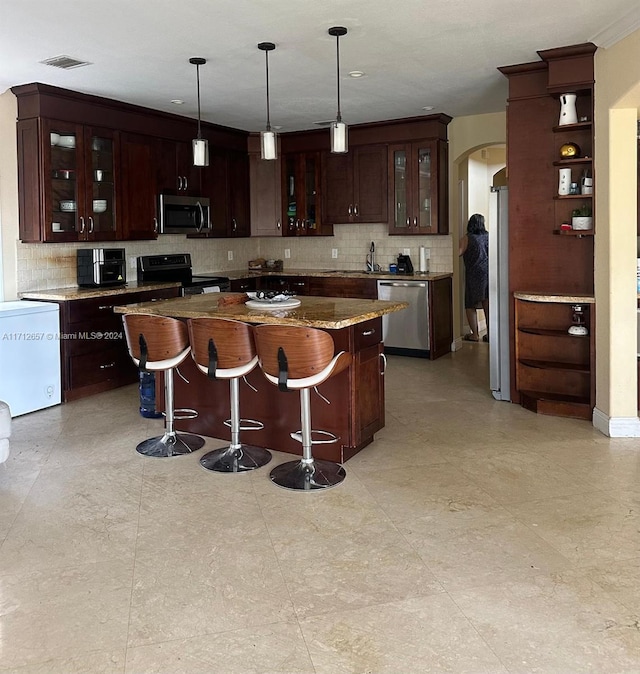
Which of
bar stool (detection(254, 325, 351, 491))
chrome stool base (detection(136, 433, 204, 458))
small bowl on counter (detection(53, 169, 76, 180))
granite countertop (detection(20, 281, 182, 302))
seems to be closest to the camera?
bar stool (detection(254, 325, 351, 491))

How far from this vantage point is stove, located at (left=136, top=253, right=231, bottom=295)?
6.93m

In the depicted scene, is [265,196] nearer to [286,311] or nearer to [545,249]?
[545,249]

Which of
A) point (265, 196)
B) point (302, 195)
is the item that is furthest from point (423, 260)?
point (265, 196)

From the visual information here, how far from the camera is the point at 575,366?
509 cm

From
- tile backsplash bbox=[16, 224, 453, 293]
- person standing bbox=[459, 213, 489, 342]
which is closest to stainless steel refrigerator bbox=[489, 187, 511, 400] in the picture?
tile backsplash bbox=[16, 224, 453, 293]

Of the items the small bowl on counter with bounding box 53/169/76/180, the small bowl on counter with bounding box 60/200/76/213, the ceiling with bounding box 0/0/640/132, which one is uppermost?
the ceiling with bounding box 0/0/640/132

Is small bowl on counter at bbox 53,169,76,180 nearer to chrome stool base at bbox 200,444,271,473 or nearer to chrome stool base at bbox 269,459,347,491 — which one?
chrome stool base at bbox 200,444,271,473

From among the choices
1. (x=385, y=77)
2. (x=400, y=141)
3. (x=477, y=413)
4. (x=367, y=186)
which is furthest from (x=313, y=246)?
(x=477, y=413)

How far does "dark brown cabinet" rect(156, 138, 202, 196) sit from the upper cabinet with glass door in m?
2.21

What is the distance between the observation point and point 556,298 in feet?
16.3

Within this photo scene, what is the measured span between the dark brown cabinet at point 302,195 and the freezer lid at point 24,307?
3.52 meters

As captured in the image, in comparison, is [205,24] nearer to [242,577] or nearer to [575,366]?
[242,577]

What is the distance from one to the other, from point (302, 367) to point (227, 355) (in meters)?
0.52

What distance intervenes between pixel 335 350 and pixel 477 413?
1736 mm
